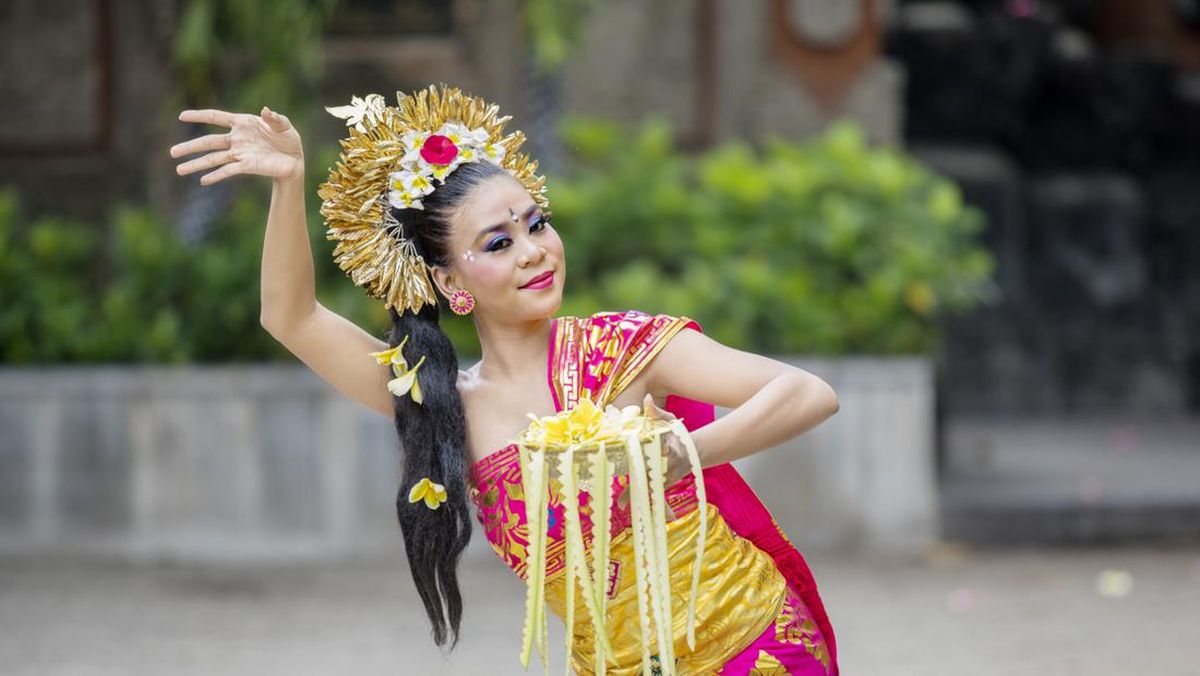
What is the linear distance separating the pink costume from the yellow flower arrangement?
8 centimetres

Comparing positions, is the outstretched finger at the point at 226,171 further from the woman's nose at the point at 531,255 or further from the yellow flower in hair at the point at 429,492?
the yellow flower in hair at the point at 429,492

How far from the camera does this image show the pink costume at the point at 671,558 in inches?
Result: 122

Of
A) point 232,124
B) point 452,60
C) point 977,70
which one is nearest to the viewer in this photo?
point 232,124

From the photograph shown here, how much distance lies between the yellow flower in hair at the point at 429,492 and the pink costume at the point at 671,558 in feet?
0.25

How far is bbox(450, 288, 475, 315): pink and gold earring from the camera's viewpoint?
10.6 ft

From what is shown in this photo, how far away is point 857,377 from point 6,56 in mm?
4973

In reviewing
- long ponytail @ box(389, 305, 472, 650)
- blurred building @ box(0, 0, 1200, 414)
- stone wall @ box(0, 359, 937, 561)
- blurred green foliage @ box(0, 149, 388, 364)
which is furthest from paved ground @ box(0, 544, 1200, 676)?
long ponytail @ box(389, 305, 472, 650)

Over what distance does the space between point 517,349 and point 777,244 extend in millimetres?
5083

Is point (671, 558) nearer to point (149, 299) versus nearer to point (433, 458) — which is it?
point (433, 458)

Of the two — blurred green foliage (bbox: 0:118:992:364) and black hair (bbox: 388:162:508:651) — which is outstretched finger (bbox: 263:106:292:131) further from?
blurred green foliage (bbox: 0:118:992:364)

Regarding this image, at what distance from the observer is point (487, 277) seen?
3162 millimetres

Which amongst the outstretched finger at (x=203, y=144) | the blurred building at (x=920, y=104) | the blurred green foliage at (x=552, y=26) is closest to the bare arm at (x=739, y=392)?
the outstretched finger at (x=203, y=144)

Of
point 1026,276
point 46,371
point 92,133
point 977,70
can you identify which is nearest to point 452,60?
point 92,133

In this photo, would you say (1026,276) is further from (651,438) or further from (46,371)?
(651,438)
